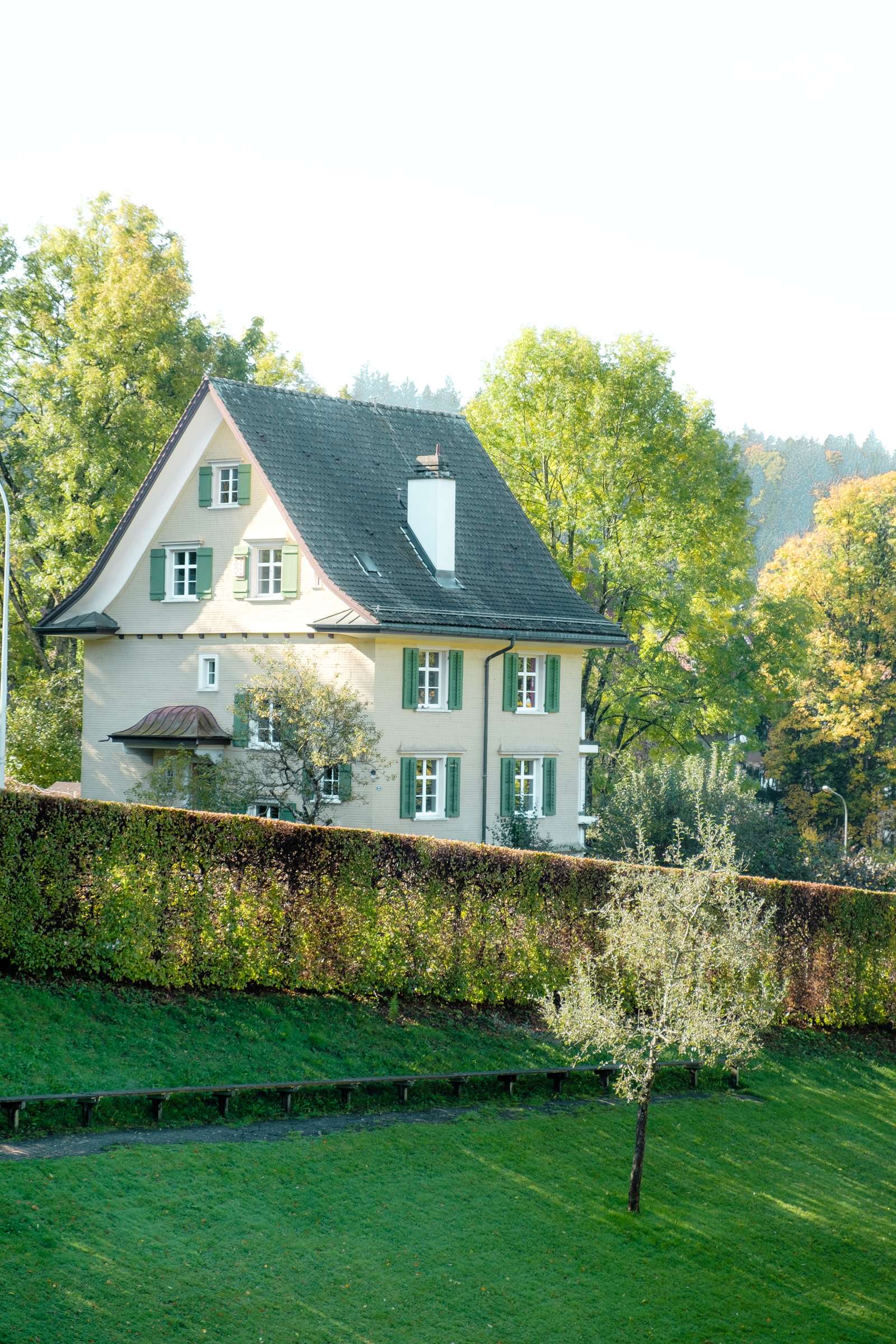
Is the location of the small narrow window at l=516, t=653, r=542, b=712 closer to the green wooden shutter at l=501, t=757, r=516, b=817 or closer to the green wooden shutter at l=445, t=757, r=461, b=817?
the green wooden shutter at l=501, t=757, r=516, b=817

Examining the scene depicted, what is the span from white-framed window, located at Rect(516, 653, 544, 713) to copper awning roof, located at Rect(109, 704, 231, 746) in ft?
23.9

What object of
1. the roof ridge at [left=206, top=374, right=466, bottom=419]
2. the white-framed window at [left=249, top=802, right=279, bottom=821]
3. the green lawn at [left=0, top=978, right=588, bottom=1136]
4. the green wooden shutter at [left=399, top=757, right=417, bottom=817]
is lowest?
the green lawn at [left=0, top=978, right=588, bottom=1136]

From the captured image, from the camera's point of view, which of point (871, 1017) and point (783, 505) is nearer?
point (871, 1017)

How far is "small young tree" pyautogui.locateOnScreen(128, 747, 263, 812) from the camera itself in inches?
1366

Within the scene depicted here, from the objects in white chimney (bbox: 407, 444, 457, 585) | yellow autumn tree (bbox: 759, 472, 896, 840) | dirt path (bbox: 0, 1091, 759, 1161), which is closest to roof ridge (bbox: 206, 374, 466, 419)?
white chimney (bbox: 407, 444, 457, 585)

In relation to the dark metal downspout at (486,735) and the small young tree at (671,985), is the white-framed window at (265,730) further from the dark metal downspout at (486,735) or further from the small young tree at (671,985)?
the small young tree at (671,985)

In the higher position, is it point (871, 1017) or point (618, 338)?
point (618, 338)

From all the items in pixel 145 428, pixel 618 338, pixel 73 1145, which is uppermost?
pixel 618 338

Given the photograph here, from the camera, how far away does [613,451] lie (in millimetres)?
51625

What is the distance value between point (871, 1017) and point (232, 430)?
769 inches

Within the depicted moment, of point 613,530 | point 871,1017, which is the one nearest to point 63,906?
point 871,1017

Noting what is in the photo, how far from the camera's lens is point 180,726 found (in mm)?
37562

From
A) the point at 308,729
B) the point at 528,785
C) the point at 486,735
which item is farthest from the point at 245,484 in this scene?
the point at 528,785

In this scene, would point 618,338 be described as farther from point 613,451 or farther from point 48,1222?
point 48,1222
